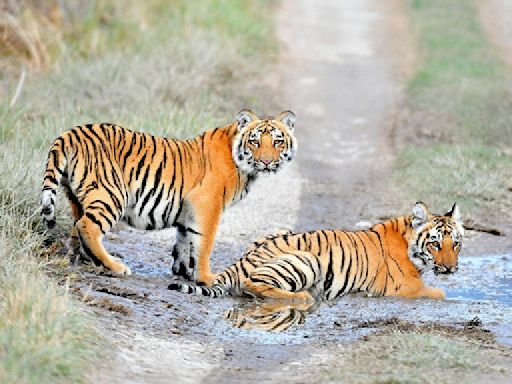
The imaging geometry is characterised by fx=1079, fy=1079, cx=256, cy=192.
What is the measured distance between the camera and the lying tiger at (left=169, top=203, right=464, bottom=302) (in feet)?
26.9

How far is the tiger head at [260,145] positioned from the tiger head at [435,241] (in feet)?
3.81

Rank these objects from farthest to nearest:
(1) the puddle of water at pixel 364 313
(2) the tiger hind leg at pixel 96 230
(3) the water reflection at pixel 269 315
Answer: (2) the tiger hind leg at pixel 96 230
(3) the water reflection at pixel 269 315
(1) the puddle of water at pixel 364 313

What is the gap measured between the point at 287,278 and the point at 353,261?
60cm

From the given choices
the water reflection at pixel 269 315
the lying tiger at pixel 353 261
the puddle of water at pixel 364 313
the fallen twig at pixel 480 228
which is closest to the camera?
the puddle of water at pixel 364 313

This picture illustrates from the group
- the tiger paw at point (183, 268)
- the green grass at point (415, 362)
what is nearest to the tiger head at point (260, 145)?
the tiger paw at point (183, 268)

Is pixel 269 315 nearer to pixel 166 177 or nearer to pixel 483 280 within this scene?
pixel 166 177

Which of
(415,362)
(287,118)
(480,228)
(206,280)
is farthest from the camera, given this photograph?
(480,228)

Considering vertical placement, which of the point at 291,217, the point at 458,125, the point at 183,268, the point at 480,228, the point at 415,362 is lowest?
the point at 415,362

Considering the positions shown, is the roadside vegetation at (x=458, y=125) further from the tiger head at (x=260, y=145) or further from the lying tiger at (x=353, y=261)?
the tiger head at (x=260, y=145)

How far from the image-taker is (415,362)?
597 cm

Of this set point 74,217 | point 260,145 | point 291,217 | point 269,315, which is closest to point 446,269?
point 269,315

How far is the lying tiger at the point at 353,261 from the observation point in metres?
8.20

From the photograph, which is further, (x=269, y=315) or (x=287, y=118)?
(x=287, y=118)

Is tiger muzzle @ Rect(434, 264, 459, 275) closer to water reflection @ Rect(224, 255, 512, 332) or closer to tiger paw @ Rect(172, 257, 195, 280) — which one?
water reflection @ Rect(224, 255, 512, 332)
